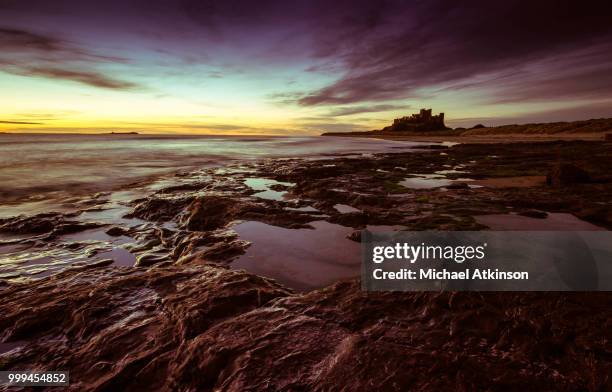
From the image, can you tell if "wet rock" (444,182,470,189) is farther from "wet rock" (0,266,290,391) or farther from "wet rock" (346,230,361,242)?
"wet rock" (0,266,290,391)

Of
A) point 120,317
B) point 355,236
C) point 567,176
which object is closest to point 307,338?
point 120,317

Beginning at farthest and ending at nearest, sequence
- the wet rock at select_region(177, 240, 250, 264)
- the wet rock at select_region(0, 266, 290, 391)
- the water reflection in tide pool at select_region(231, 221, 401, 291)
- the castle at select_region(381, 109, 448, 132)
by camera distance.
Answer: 1. the castle at select_region(381, 109, 448, 132)
2. the wet rock at select_region(177, 240, 250, 264)
3. the water reflection in tide pool at select_region(231, 221, 401, 291)
4. the wet rock at select_region(0, 266, 290, 391)

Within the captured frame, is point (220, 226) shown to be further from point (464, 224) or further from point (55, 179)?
point (55, 179)

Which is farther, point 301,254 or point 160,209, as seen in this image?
point 160,209

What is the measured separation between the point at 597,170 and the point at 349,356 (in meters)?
12.0

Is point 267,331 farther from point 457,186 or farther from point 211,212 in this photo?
point 457,186

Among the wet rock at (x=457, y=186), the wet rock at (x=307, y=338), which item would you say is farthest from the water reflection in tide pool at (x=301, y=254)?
the wet rock at (x=457, y=186)

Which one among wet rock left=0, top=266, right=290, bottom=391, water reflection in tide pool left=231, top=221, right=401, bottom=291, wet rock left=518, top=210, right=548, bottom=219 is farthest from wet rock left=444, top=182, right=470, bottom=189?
wet rock left=0, top=266, right=290, bottom=391

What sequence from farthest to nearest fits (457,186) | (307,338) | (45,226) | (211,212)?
A: (457,186), (211,212), (45,226), (307,338)

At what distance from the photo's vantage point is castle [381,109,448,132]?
100 metres

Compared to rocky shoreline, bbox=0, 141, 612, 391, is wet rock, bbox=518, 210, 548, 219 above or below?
above

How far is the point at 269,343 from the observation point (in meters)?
2.09

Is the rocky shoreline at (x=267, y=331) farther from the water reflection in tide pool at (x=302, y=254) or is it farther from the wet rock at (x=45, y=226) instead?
the wet rock at (x=45, y=226)

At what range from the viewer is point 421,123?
103375 millimetres
